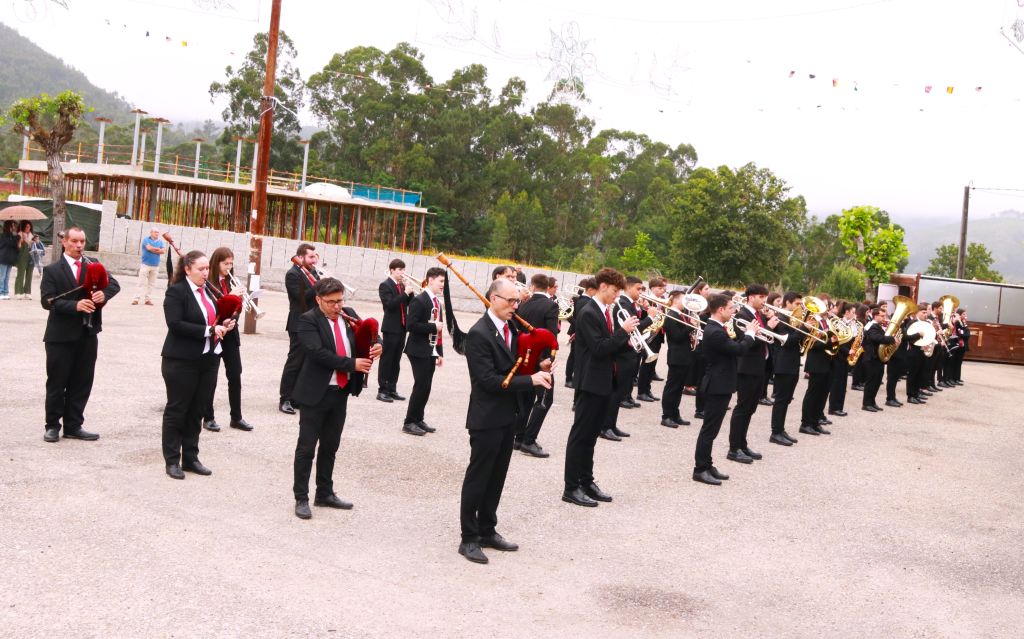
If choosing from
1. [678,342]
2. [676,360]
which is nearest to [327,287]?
[676,360]

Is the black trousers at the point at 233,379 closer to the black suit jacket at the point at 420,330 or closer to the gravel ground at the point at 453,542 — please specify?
the gravel ground at the point at 453,542

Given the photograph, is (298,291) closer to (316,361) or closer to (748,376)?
(316,361)

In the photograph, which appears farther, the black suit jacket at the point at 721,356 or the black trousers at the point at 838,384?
the black trousers at the point at 838,384

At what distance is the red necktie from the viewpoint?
21.0 feet

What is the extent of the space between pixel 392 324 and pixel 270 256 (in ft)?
61.4

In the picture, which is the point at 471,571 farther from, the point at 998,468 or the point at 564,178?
the point at 564,178

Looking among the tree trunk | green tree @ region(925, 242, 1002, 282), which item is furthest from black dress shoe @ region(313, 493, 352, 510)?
green tree @ region(925, 242, 1002, 282)

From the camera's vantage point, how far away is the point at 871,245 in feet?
107

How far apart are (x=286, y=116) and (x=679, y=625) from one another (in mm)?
64700

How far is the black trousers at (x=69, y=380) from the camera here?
24.7 feet

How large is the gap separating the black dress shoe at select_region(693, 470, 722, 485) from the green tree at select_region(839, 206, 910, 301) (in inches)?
1034

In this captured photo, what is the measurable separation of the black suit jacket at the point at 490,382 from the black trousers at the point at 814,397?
711 cm

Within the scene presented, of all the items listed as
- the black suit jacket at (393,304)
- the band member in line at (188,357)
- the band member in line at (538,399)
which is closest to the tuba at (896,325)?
the band member in line at (538,399)

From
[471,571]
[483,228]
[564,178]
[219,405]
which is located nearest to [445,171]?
[483,228]
